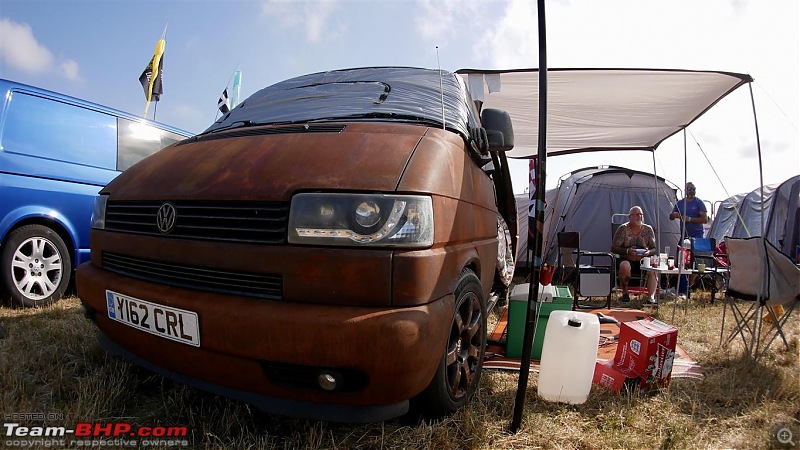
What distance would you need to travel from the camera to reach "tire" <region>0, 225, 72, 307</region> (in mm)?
3297

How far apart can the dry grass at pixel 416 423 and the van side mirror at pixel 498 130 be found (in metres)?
1.32

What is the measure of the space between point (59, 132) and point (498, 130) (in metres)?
3.86

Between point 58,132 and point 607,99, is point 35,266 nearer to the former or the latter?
point 58,132

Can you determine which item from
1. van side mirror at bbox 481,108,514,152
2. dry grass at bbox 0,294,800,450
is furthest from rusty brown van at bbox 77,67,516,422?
van side mirror at bbox 481,108,514,152

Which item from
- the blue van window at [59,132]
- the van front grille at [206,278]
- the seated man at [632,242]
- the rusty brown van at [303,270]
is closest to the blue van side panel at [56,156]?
the blue van window at [59,132]

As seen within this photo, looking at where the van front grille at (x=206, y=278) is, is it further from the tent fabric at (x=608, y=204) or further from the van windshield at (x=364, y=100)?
the tent fabric at (x=608, y=204)

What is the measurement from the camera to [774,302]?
10.0ft

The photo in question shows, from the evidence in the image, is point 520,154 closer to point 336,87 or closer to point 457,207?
point 336,87

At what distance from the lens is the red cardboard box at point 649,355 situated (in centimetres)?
247

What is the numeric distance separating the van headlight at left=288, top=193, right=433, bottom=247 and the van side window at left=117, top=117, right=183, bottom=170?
12.8 feet

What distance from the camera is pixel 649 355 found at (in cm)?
246

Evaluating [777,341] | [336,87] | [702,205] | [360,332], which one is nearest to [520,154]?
[702,205]

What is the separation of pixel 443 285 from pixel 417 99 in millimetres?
1216

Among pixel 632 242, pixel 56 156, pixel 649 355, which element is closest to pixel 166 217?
pixel 649 355
